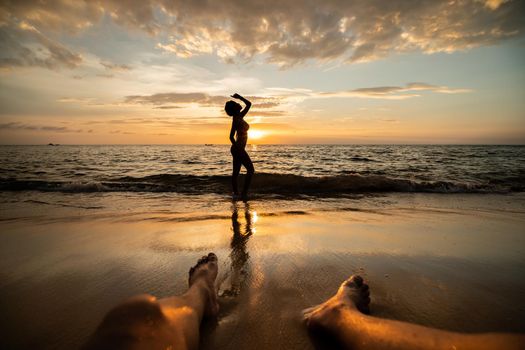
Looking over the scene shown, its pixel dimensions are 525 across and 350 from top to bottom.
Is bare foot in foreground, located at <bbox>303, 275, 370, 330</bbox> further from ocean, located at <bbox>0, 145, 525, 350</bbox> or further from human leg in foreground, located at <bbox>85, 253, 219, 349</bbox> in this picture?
human leg in foreground, located at <bbox>85, 253, 219, 349</bbox>

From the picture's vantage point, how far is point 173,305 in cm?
136

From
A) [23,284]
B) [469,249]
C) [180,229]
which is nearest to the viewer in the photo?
[23,284]

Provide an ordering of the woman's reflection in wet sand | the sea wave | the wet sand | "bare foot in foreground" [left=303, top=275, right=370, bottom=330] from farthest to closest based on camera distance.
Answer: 1. the sea wave
2. the woman's reflection in wet sand
3. the wet sand
4. "bare foot in foreground" [left=303, top=275, right=370, bottom=330]

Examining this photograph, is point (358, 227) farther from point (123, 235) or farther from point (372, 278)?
point (123, 235)

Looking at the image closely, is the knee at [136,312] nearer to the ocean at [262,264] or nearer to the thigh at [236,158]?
the ocean at [262,264]

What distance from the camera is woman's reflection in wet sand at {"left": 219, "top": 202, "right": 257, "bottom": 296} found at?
201 cm

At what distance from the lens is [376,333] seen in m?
1.24

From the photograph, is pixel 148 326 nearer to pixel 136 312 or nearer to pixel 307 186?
pixel 136 312

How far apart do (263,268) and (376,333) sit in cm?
119

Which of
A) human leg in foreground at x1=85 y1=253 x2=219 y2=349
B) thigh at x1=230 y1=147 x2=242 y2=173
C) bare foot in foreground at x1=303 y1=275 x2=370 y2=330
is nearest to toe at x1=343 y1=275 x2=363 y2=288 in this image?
bare foot in foreground at x1=303 y1=275 x2=370 y2=330

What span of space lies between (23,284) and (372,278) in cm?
272

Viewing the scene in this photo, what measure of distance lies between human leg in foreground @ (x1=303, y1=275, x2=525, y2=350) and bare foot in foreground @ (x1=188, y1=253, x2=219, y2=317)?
0.57 meters

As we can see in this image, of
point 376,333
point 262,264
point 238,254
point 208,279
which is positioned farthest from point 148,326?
point 238,254

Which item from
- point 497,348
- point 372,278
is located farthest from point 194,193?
point 497,348
